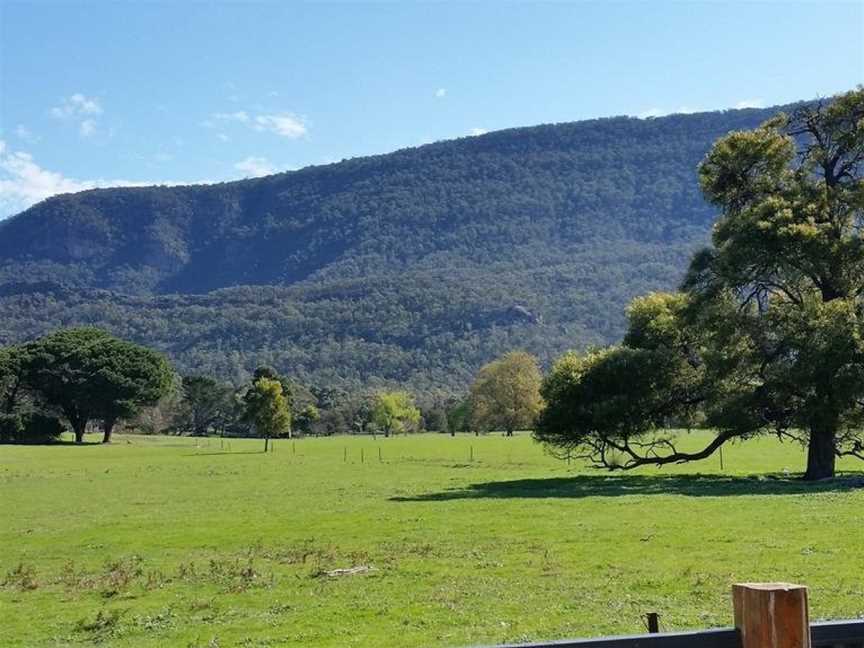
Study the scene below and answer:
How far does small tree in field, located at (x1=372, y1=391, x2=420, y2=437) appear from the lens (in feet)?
450

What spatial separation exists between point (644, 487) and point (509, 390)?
64667 mm

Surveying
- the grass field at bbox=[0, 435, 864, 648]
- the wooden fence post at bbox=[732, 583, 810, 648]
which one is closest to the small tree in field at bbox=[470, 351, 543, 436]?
the grass field at bbox=[0, 435, 864, 648]

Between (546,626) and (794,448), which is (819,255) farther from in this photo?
(794,448)

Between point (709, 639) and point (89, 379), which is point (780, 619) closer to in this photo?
point (709, 639)

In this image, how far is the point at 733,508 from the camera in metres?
25.2

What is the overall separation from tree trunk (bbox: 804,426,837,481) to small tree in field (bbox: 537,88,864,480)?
0.04 m

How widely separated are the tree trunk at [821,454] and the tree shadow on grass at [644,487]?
68 cm

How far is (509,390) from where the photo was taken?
325ft

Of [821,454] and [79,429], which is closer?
[821,454]

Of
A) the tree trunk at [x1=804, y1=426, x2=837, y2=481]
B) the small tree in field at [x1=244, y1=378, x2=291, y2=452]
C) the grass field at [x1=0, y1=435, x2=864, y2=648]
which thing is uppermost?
the small tree in field at [x1=244, y1=378, x2=291, y2=452]

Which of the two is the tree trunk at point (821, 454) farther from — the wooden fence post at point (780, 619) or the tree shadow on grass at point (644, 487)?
the wooden fence post at point (780, 619)

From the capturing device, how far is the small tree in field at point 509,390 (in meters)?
98.2

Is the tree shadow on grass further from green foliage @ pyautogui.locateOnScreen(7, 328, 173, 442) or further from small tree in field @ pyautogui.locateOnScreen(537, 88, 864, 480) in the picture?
green foliage @ pyautogui.locateOnScreen(7, 328, 173, 442)

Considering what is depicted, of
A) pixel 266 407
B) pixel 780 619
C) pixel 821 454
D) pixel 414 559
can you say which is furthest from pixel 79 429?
pixel 780 619
